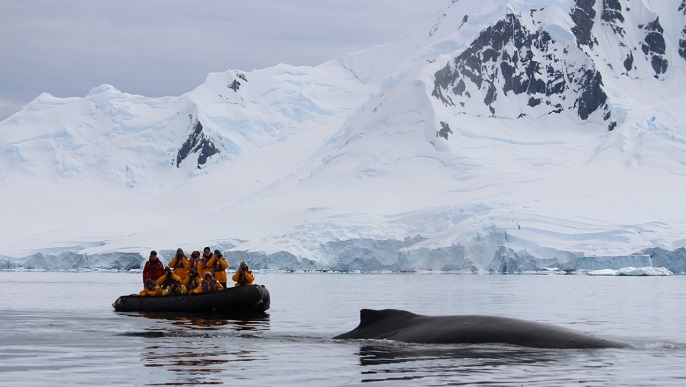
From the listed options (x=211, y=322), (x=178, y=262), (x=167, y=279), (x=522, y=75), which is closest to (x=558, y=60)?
(x=522, y=75)

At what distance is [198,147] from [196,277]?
141 meters

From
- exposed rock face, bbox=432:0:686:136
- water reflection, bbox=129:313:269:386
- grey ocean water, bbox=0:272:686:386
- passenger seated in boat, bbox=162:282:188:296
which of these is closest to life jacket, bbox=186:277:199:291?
passenger seated in boat, bbox=162:282:188:296

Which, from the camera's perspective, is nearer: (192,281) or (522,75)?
(192,281)

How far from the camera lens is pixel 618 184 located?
4353 inches

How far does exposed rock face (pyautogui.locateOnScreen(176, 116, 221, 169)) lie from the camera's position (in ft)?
542

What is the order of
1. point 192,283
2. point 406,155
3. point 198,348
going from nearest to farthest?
1. point 198,348
2. point 192,283
3. point 406,155

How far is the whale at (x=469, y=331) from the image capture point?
14.0 m

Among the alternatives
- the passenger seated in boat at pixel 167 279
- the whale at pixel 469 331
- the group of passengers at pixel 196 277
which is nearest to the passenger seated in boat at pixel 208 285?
the group of passengers at pixel 196 277

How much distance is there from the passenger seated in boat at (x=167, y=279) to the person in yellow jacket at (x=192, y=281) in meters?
0.39

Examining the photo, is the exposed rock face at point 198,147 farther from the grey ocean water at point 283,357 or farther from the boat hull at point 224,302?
the grey ocean water at point 283,357

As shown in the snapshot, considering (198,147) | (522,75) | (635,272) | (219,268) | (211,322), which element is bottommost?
(211,322)

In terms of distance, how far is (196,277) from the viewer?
2680 centimetres

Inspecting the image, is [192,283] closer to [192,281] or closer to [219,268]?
[192,281]

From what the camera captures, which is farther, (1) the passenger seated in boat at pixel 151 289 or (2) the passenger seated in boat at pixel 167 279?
(1) the passenger seated in boat at pixel 151 289
